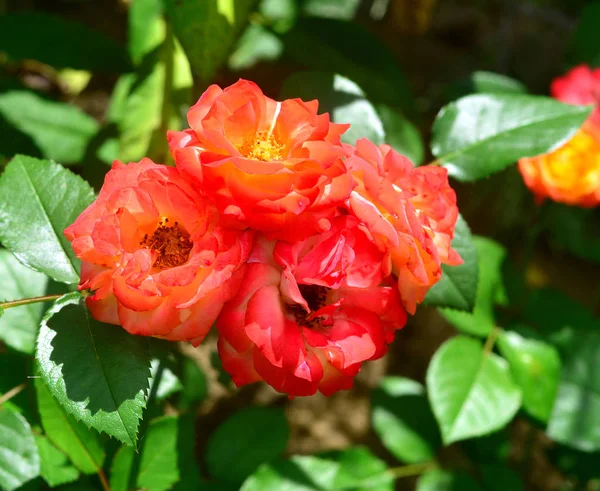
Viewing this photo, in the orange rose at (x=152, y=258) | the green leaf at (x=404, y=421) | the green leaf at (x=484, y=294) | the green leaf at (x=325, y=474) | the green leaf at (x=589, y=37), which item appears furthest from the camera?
the green leaf at (x=589, y=37)

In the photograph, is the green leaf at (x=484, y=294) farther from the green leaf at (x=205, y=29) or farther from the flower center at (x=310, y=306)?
the green leaf at (x=205, y=29)

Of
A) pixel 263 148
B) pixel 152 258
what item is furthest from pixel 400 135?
pixel 152 258

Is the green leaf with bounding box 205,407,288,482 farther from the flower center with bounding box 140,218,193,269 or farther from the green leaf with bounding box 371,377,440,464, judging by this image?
the flower center with bounding box 140,218,193,269

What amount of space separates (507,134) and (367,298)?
0.44 metres

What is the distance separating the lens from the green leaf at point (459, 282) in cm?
82

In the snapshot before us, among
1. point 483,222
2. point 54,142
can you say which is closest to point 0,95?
point 54,142

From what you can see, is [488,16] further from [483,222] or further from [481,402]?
[481,402]

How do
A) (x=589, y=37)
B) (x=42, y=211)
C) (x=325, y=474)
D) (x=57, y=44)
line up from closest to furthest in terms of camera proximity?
(x=42, y=211) → (x=325, y=474) → (x=57, y=44) → (x=589, y=37)

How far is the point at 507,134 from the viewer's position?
2.97ft

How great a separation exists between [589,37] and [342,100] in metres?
1.02

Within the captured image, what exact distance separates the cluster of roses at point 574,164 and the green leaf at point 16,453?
979 millimetres

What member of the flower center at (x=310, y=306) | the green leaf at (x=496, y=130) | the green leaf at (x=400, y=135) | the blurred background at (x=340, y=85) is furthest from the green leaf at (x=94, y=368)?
the green leaf at (x=400, y=135)

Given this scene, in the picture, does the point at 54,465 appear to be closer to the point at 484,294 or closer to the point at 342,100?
the point at 342,100

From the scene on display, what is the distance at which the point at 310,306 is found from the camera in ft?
2.12
